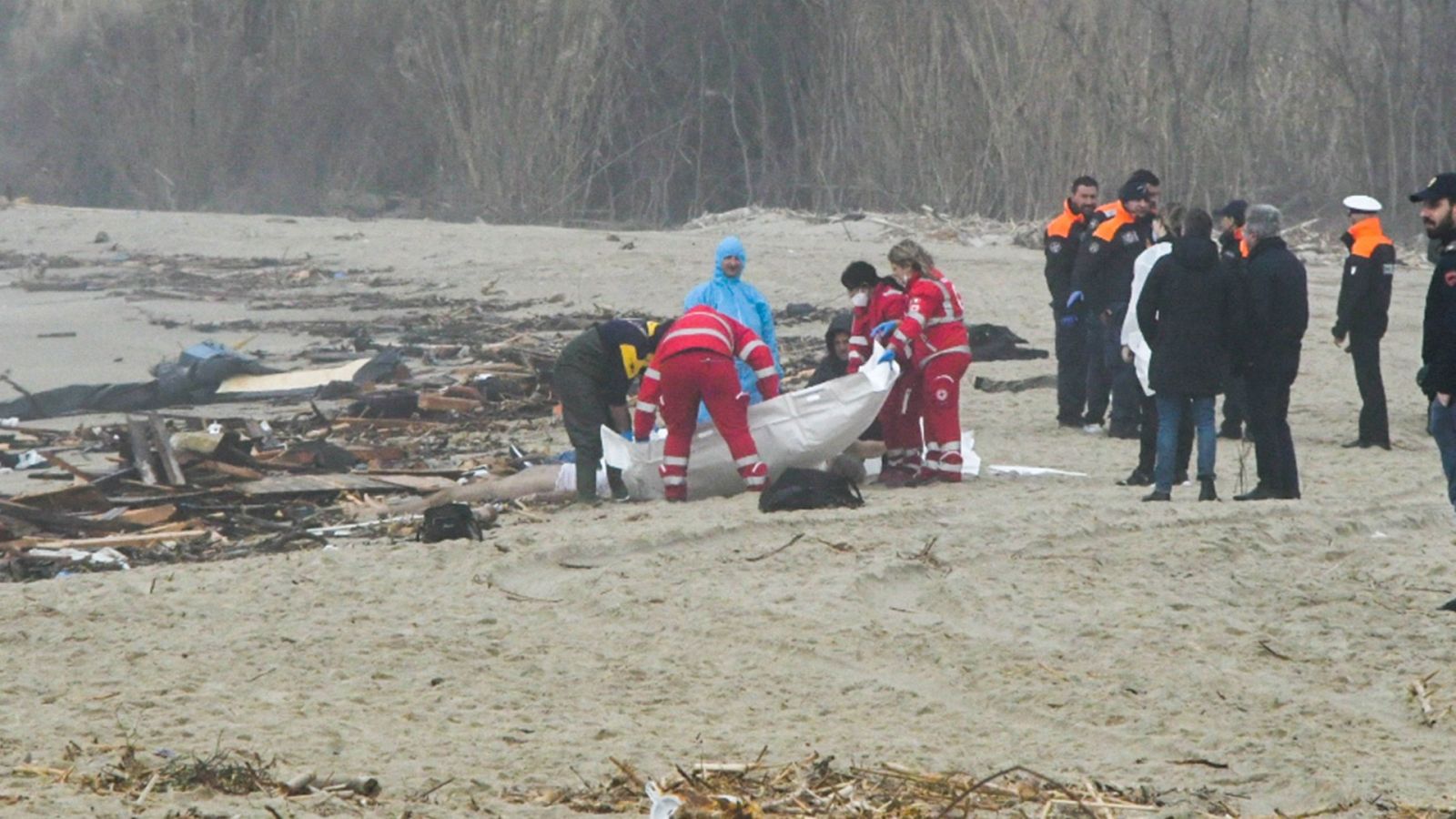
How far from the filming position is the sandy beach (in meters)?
5.95

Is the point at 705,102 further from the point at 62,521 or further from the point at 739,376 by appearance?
the point at 62,521

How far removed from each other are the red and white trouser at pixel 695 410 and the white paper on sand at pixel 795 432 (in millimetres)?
120

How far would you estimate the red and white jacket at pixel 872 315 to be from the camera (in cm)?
1099

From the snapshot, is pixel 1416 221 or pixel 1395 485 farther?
pixel 1416 221

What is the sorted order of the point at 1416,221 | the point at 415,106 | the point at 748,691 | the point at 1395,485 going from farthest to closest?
1. the point at 415,106
2. the point at 1416,221
3. the point at 1395,485
4. the point at 748,691

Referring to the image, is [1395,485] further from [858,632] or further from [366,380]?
[366,380]

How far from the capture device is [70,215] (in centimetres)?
3466

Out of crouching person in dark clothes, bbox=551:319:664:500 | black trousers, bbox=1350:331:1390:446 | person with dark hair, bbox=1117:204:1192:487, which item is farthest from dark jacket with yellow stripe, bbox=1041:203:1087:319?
crouching person in dark clothes, bbox=551:319:664:500

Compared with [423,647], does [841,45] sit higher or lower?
higher

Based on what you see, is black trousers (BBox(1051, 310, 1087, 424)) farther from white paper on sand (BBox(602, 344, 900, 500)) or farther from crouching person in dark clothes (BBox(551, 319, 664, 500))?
crouching person in dark clothes (BBox(551, 319, 664, 500))

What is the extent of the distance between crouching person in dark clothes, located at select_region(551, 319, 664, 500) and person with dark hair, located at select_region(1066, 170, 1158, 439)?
10.2ft

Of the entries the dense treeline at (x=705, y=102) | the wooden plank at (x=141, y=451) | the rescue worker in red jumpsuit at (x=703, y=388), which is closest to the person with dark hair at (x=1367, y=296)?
the rescue worker in red jumpsuit at (x=703, y=388)

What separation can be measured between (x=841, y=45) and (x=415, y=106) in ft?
36.2

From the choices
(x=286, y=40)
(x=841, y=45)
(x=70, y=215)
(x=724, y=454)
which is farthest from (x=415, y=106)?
(x=724, y=454)
